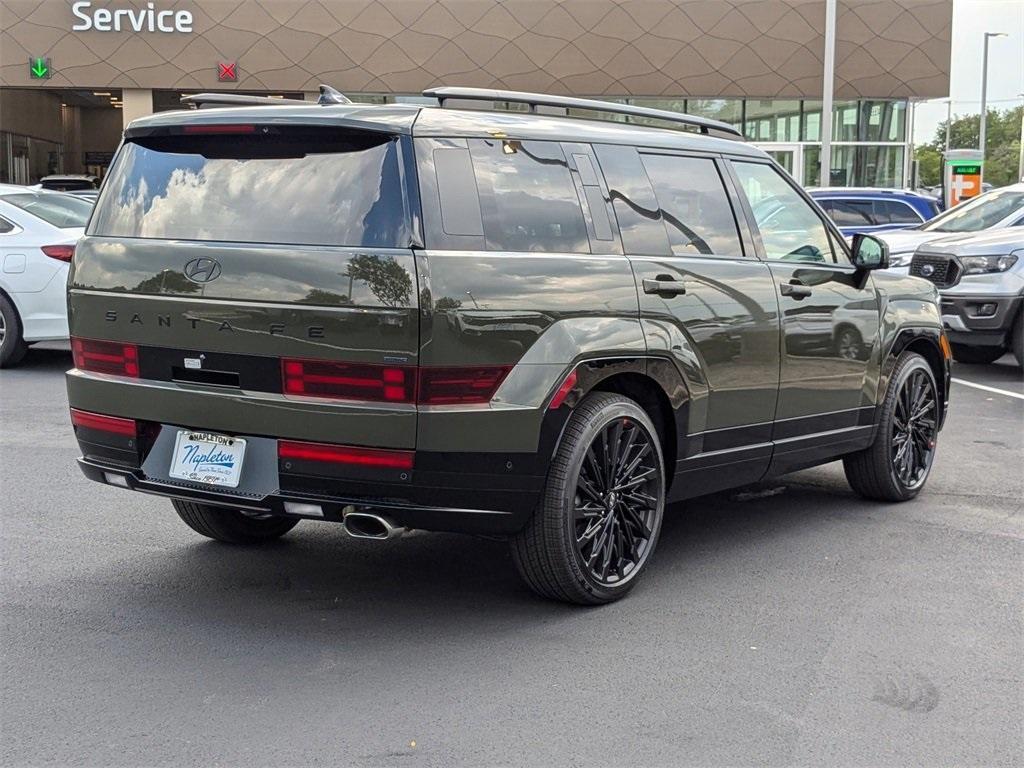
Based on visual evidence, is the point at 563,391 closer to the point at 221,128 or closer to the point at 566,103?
the point at 566,103

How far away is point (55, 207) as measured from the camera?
39.7 feet

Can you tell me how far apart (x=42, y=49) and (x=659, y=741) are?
29108mm

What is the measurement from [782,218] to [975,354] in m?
8.19

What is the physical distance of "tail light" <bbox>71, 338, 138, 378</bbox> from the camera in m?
4.71

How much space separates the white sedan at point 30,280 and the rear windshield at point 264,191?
6986 millimetres

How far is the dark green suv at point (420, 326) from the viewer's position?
4.30m

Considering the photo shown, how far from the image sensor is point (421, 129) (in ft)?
14.6

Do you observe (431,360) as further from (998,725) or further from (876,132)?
(876,132)

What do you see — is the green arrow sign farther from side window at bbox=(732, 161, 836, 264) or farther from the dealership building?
side window at bbox=(732, 161, 836, 264)

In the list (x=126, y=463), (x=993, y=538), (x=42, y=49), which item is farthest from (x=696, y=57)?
(x=126, y=463)

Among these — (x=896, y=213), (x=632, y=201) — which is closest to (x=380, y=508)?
(x=632, y=201)

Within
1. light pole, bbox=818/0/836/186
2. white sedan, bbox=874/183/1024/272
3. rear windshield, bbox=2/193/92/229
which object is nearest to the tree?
light pole, bbox=818/0/836/186

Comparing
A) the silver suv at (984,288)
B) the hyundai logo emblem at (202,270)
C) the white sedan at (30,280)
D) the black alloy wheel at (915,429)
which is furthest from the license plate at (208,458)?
the silver suv at (984,288)

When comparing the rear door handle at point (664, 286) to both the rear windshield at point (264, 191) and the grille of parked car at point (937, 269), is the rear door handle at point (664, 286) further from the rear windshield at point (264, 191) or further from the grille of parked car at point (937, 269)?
the grille of parked car at point (937, 269)
